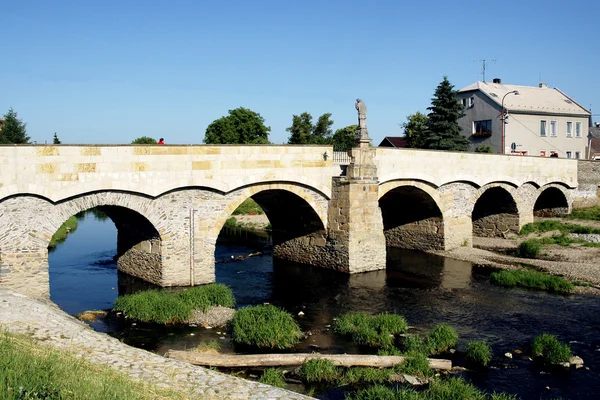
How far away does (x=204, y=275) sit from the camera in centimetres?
2017

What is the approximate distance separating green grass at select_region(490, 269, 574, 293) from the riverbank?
14.5 metres

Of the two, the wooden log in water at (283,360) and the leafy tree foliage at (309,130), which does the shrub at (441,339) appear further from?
the leafy tree foliage at (309,130)

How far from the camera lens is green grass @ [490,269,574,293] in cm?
2067

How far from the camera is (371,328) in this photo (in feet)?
49.8

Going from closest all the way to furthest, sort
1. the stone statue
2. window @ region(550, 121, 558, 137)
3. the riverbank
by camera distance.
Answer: the riverbank, the stone statue, window @ region(550, 121, 558, 137)

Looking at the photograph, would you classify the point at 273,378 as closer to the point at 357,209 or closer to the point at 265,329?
the point at 265,329

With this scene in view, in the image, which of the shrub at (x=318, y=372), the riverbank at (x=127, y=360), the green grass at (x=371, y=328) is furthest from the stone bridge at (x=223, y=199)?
the shrub at (x=318, y=372)

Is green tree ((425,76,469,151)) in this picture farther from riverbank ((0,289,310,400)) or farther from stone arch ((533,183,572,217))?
riverbank ((0,289,310,400))

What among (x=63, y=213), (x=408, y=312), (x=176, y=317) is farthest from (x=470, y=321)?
(x=63, y=213)

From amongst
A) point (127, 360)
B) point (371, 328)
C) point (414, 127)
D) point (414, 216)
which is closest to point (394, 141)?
point (414, 127)

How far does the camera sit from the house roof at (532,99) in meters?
44.1

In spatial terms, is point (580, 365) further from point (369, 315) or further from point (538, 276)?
point (538, 276)

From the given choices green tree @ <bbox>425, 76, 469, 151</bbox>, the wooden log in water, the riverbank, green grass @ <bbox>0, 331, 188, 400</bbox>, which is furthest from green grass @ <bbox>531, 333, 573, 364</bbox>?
green tree @ <bbox>425, 76, 469, 151</bbox>

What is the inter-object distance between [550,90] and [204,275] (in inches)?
1574
